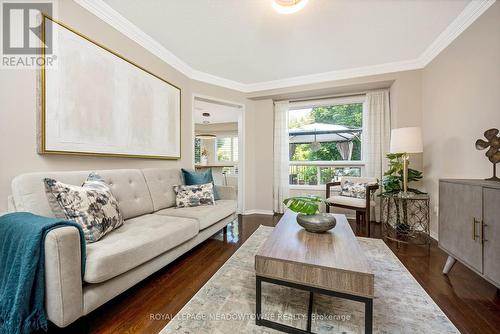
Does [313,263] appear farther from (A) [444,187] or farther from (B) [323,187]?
(B) [323,187]

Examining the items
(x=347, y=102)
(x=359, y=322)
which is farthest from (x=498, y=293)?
(x=347, y=102)

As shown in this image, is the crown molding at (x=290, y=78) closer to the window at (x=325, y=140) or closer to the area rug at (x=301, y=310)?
the window at (x=325, y=140)

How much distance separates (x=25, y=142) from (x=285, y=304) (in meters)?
2.24

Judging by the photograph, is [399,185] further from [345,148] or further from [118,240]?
[118,240]

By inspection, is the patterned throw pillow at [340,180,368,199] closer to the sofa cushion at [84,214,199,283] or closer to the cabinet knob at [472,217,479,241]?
the cabinet knob at [472,217,479,241]

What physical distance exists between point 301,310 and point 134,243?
Answer: 1221 millimetres

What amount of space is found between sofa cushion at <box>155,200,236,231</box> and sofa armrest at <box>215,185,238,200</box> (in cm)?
31

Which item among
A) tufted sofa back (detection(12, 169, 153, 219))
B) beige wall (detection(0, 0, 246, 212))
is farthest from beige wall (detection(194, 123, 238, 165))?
tufted sofa back (detection(12, 169, 153, 219))

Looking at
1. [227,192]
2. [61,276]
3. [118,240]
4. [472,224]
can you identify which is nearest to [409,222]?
[472,224]

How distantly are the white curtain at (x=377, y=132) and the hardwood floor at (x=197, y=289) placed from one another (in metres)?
1.43

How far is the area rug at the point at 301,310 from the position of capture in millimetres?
1190

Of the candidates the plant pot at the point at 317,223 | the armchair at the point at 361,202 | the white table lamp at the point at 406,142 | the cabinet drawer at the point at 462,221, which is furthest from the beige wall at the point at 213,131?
the cabinet drawer at the point at 462,221

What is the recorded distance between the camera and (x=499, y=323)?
49.1 inches

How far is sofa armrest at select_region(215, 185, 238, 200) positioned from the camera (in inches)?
114
